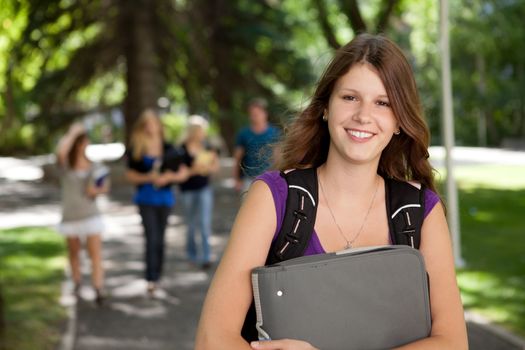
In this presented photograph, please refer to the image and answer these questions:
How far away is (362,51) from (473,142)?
47.0 metres

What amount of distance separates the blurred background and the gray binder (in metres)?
5.58

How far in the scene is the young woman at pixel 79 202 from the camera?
946 cm

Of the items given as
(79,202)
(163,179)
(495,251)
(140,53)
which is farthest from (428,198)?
(140,53)

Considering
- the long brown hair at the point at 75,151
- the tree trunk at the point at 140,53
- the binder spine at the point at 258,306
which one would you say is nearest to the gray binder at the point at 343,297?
the binder spine at the point at 258,306

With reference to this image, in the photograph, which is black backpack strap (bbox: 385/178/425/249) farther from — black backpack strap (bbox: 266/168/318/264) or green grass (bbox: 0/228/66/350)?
green grass (bbox: 0/228/66/350)

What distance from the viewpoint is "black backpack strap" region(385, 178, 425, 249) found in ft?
7.92

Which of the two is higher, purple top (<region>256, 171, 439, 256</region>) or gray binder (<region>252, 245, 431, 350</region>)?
purple top (<region>256, 171, 439, 256</region>)

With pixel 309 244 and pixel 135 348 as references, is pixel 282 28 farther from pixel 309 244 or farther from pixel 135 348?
pixel 309 244

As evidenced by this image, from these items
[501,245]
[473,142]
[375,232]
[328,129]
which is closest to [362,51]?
[328,129]

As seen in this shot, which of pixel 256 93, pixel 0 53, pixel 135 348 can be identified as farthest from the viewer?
pixel 256 93

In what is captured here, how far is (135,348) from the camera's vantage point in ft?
23.8

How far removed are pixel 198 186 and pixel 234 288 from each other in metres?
9.09

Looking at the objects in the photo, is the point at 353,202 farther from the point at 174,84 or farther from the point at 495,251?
the point at 174,84

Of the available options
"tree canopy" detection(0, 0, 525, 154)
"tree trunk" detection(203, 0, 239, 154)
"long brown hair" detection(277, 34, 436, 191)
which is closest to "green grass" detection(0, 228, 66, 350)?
"tree canopy" detection(0, 0, 525, 154)
